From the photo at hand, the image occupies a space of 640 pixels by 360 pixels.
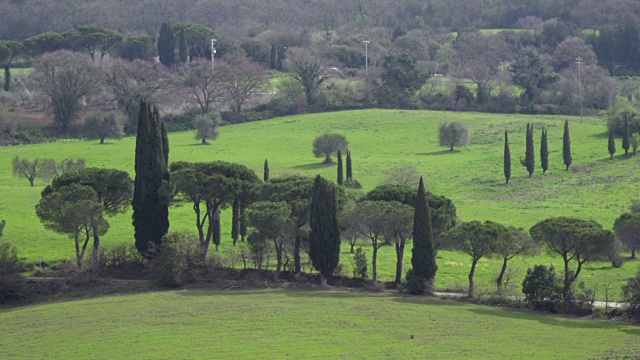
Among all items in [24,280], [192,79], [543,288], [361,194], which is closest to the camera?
[543,288]

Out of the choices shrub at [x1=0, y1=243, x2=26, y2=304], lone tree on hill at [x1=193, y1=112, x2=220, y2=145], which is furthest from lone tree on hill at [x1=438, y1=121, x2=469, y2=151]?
shrub at [x1=0, y1=243, x2=26, y2=304]

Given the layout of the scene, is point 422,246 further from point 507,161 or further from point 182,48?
point 182,48

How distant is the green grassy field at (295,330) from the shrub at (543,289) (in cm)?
140

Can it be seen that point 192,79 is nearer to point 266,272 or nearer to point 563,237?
point 266,272

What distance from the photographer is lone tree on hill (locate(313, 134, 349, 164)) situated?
100688 mm

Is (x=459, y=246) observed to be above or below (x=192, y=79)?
below

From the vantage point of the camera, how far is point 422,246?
58.1 metres

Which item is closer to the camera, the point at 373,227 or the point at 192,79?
the point at 373,227

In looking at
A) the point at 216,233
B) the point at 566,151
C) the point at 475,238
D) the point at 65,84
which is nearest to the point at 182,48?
the point at 65,84

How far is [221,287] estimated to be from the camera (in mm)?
59656

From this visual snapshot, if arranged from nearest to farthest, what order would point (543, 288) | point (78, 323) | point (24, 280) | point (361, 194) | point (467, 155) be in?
point (78, 323) < point (543, 288) < point (24, 280) < point (361, 194) < point (467, 155)

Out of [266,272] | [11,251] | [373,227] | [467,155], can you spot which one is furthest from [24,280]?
[467,155]

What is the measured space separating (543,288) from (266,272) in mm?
15936

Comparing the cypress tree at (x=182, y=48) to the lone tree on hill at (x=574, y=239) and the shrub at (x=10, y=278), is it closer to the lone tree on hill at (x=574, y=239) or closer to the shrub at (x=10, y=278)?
the shrub at (x=10, y=278)
